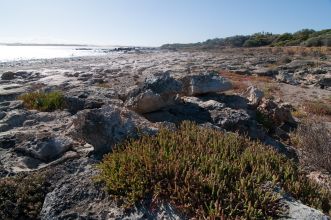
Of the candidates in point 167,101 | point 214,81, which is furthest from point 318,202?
point 214,81

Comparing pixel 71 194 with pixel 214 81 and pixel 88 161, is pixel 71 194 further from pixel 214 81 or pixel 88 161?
pixel 214 81

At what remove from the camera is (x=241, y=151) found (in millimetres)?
7609

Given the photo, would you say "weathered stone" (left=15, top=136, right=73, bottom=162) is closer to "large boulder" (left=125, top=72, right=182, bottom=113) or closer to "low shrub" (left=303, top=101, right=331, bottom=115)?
"large boulder" (left=125, top=72, right=182, bottom=113)

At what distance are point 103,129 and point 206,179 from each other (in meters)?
2.71

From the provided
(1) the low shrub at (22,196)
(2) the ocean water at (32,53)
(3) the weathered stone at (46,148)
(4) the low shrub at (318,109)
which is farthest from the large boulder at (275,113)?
(2) the ocean water at (32,53)

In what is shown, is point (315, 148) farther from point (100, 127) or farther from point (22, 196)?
point (22, 196)

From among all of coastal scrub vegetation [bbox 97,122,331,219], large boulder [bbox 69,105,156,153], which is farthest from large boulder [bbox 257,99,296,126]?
large boulder [bbox 69,105,156,153]

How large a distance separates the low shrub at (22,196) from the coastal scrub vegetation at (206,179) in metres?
1.05

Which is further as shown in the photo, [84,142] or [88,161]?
[84,142]

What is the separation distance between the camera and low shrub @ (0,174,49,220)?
5.96m

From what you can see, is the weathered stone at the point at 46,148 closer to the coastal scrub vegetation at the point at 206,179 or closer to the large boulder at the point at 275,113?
the coastal scrub vegetation at the point at 206,179

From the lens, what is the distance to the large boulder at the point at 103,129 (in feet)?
24.8

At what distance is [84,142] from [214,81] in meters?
7.92

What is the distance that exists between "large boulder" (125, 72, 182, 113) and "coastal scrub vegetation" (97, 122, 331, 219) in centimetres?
405
